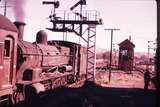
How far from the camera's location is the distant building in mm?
47656

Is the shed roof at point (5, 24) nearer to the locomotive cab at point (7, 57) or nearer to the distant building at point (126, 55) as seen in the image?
the locomotive cab at point (7, 57)

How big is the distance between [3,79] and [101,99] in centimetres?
683

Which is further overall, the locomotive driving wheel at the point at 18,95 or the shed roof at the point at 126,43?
the shed roof at the point at 126,43

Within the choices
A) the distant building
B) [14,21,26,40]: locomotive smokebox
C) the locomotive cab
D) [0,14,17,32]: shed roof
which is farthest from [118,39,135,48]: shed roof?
[0,14,17,32]: shed roof

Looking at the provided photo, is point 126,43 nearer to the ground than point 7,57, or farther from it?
farther from it

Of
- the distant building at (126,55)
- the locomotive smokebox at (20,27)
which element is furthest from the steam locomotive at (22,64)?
the distant building at (126,55)

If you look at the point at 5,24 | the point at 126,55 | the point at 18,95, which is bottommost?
the point at 18,95

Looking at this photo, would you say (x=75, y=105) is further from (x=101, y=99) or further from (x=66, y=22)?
(x=66, y=22)

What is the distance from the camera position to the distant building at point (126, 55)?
47.7 metres

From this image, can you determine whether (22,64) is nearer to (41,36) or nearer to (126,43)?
(41,36)

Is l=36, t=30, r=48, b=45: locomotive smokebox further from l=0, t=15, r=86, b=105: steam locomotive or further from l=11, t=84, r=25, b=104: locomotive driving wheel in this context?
l=11, t=84, r=25, b=104: locomotive driving wheel

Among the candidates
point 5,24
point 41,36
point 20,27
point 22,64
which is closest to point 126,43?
point 41,36

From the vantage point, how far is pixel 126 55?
48688 mm

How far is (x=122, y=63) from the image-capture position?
48.8 meters
